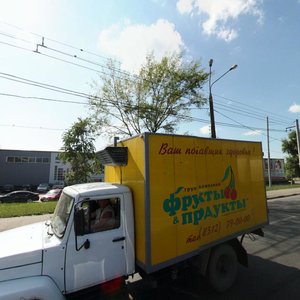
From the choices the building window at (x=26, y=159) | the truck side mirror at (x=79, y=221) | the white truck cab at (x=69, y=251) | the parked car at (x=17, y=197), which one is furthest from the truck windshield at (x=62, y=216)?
the building window at (x=26, y=159)

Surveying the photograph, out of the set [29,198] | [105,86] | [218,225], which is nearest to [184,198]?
[218,225]

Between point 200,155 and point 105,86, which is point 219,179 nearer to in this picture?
point 200,155

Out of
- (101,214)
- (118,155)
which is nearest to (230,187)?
(118,155)

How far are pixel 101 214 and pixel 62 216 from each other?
632 millimetres

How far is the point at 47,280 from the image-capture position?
3.40 metres

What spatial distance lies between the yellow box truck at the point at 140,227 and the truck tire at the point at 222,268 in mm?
18

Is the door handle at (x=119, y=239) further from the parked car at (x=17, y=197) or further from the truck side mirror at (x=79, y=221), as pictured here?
the parked car at (x=17, y=197)

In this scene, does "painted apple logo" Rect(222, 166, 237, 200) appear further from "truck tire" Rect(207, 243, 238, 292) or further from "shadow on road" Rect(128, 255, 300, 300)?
"shadow on road" Rect(128, 255, 300, 300)

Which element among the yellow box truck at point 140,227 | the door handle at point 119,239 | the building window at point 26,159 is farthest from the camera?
the building window at point 26,159

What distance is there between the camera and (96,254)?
3.81m

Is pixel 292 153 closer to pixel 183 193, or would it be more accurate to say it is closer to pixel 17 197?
pixel 17 197

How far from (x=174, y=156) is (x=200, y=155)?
738 mm

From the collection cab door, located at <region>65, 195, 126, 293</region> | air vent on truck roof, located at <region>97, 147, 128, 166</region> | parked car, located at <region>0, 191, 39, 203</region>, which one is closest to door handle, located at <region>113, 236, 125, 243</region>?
cab door, located at <region>65, 195, 126, 293</region>

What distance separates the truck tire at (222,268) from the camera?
16.4 feet
